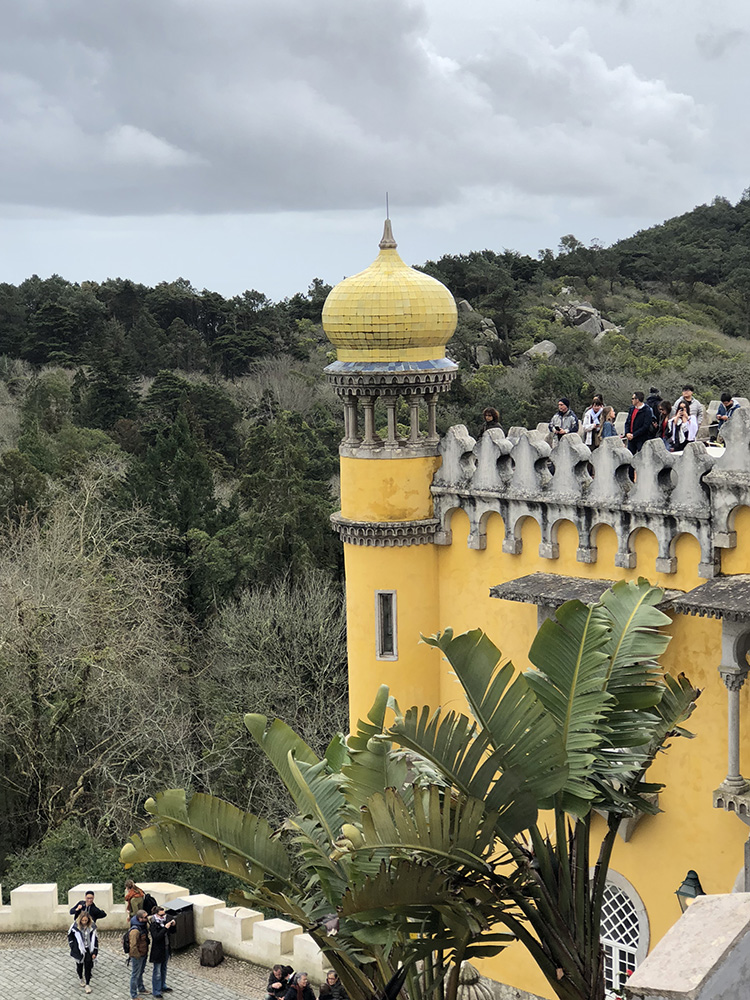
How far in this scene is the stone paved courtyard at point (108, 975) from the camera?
20.1 m

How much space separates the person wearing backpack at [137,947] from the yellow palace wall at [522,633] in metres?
4.24

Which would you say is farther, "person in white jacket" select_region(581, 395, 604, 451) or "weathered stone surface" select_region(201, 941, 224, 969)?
"weathered stone surface" select_region(201, 941, 224, 969)

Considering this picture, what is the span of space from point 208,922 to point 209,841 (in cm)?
906

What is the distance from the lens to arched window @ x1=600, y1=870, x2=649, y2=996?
18500mm

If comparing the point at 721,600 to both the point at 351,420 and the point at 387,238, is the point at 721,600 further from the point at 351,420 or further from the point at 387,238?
the point at 387,238

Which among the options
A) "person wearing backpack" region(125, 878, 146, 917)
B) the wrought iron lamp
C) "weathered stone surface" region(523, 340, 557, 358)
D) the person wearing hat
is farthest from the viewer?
"weathered stone surface" region(523, 340, 557, 358)

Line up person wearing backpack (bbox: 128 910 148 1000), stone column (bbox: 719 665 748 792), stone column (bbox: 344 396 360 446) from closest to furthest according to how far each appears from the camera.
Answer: stone column (bbox: 719 665 748 792) < person wearing backpack (bbox: 128 910 148 1000) < stone column (bbox: 344 396 360 446)

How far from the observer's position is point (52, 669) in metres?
31.3

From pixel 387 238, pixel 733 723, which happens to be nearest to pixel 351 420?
pixel 387 238

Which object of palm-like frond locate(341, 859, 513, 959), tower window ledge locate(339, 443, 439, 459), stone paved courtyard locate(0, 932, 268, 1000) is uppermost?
tower window ledge locate(339, 443, 439, 459)

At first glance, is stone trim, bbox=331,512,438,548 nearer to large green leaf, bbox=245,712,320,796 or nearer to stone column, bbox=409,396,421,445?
stone column, bbox=409,396,421,445

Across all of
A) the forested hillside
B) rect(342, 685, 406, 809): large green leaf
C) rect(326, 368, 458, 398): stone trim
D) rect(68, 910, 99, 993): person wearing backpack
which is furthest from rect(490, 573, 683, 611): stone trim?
the forested hillside

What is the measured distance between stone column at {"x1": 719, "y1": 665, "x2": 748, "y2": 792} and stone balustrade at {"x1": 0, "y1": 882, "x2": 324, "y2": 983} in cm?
647

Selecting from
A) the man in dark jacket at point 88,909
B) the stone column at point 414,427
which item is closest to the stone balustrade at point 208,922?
the man in dark jacket at point 88,909
